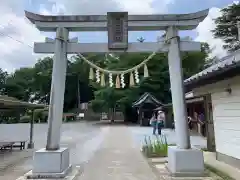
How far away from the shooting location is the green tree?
29.8m

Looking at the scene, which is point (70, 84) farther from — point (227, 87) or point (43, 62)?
point (227, 87)

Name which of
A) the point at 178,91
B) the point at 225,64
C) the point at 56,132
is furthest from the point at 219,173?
the point at 56,132

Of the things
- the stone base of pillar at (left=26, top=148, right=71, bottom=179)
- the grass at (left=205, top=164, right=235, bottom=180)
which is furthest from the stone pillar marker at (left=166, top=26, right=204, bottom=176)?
the stone base of pillar at (left=26, top=148, right=71, bottom=179)

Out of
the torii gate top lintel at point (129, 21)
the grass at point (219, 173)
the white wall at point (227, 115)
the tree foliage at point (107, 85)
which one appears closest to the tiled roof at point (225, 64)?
the white wall at point (227, 115)

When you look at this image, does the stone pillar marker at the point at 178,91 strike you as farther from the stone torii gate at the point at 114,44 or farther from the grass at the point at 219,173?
the grass at the point at 219,173

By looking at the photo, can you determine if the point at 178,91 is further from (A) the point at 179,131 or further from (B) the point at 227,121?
(B) the point at 227,121

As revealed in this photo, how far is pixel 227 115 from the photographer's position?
803 cm

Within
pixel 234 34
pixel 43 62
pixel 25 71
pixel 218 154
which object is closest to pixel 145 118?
pixel 234 34

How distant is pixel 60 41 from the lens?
289 inches

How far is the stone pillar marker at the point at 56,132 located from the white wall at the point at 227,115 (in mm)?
4833

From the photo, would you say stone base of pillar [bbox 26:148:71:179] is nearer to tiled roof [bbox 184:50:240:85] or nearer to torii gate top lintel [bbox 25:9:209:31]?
torii gate top lintel [bbox 25:9:209:31]

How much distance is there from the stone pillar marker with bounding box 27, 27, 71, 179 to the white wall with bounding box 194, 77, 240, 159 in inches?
190

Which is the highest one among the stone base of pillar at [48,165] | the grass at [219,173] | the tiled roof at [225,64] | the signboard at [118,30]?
the signboard at [118,30]

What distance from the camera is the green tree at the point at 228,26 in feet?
97.7
